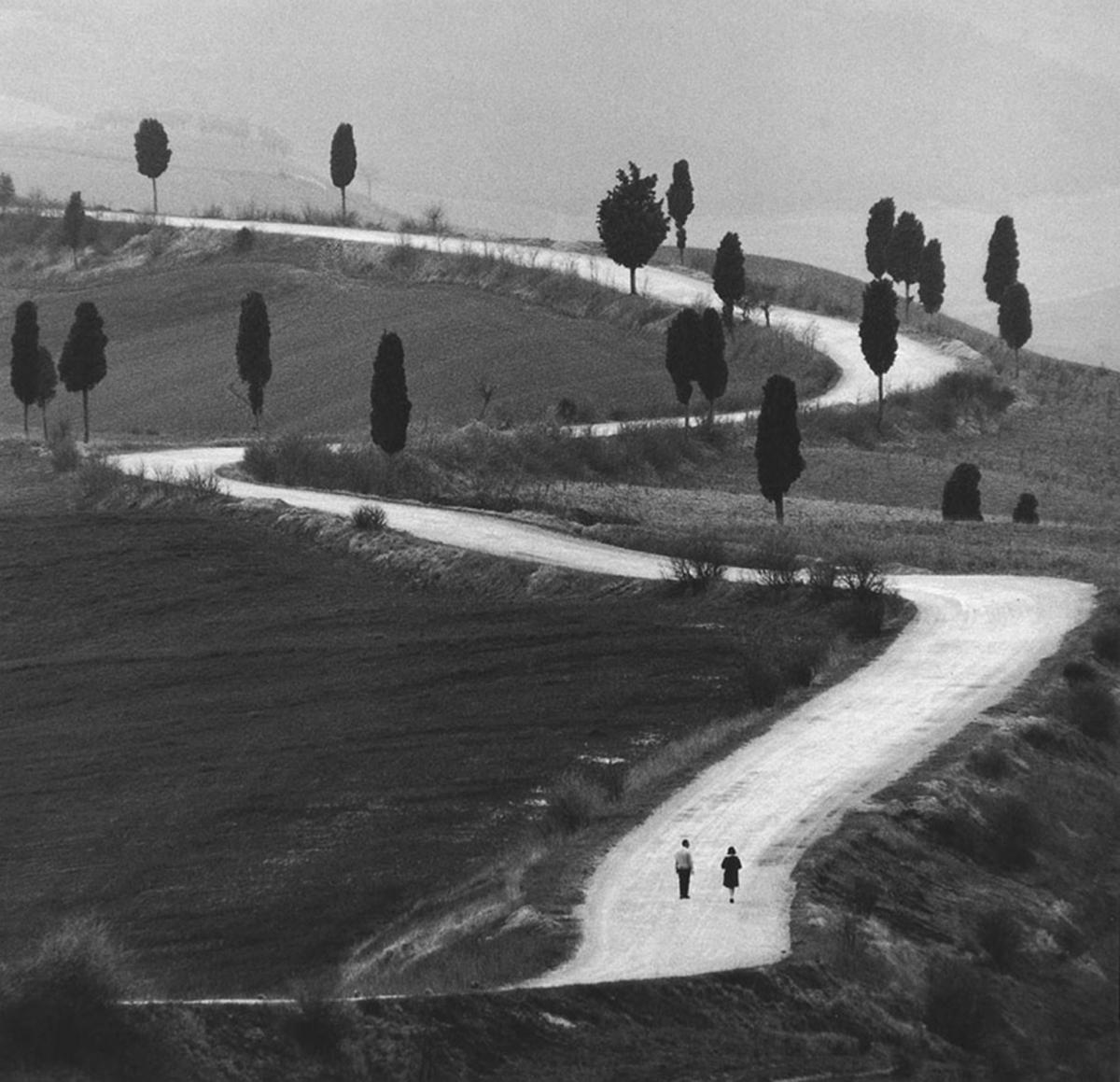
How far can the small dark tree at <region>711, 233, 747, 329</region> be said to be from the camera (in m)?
95.9

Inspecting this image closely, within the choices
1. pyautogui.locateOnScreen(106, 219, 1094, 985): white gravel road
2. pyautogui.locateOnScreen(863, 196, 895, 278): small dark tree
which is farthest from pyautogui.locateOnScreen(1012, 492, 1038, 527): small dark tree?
pyautogui.locateOnScreen(863, 196, 895, 278): small dark tree

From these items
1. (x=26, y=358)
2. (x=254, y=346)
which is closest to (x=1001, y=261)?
(x=254, y=346)

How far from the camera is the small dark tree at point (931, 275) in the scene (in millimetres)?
113750

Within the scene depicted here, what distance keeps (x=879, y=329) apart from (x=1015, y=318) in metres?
22.0

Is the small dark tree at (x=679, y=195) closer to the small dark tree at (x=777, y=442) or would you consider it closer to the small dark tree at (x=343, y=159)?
the small dark tree at (x=343, y=159)

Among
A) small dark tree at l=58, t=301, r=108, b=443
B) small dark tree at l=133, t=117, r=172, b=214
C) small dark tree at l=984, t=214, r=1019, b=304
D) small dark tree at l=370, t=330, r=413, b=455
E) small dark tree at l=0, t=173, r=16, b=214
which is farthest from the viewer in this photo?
small dark tree at l=0, t=173, r=16, b=214

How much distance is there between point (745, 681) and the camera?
123 ft

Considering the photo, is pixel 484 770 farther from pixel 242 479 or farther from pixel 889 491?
pixel 889 491

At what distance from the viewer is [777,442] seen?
61469 millimetres

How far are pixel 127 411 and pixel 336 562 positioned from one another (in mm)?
46482

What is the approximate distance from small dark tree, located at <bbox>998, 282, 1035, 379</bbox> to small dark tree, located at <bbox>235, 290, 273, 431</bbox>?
1301 inches

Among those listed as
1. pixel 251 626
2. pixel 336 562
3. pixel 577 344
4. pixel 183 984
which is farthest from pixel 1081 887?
pixel 577 344

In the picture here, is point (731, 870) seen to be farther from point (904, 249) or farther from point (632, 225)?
point (904, 249)

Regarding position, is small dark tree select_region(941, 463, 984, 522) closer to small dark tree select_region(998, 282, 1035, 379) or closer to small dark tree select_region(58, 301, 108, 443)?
small dark tree select_region(58, 301, 108, 443)
